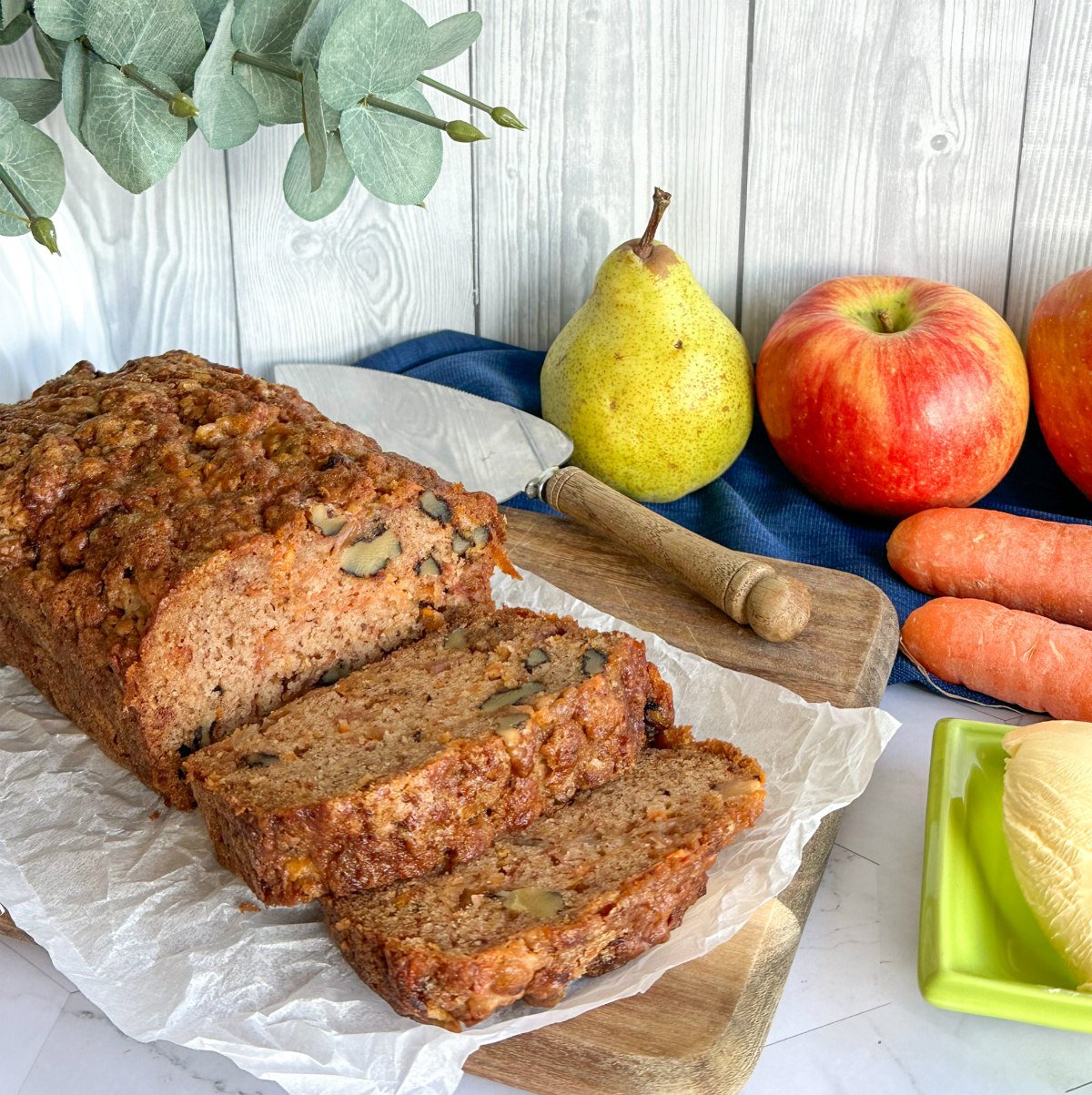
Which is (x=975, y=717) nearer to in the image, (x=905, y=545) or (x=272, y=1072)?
(x=905, y=545)

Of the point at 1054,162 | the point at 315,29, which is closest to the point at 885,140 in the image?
the point at 1054,162

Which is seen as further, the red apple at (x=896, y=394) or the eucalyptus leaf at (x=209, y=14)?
the red apple at (x=896, y=394)

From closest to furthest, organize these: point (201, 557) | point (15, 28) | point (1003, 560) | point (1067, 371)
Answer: point (201, 557) < point (15, 28) < point (1003, 560) < point (1067, 371)

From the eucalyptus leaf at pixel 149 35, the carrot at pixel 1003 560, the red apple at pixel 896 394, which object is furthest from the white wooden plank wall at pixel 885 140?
the eucalyptus leaf at pixel 149 35

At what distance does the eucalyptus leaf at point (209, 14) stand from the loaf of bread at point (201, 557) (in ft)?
2.53

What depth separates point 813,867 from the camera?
6.53 ft

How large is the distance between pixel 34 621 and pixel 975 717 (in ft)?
6.11

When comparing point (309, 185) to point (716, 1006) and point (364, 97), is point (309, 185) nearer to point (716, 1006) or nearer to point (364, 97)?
point (364, 97)

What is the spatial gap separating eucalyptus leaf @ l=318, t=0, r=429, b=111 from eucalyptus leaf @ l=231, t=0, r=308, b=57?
20 cm

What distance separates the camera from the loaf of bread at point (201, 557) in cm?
201

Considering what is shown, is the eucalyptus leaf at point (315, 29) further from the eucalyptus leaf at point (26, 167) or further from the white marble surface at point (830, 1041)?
the white marble surface at point (830, 1041)

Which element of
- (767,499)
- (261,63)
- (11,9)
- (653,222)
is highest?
(11,9)

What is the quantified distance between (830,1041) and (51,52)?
2395 mm

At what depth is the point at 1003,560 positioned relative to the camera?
2754mm
